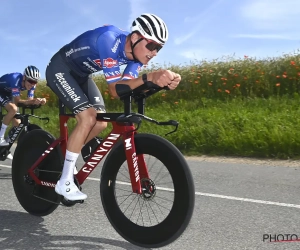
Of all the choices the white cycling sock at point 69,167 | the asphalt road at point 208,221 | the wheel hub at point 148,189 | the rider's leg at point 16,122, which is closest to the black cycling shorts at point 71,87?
the white cycling sock at point 69,167

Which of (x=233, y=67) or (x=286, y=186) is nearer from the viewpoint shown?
(x=286, y=186)

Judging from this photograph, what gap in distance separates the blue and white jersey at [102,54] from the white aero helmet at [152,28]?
9.3 inches

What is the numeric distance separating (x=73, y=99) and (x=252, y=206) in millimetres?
2273

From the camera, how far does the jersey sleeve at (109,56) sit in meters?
3.62

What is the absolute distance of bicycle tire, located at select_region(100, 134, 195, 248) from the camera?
329cm

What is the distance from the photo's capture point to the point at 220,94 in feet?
46.5

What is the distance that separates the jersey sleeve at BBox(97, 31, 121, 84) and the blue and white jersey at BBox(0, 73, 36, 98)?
479 cm

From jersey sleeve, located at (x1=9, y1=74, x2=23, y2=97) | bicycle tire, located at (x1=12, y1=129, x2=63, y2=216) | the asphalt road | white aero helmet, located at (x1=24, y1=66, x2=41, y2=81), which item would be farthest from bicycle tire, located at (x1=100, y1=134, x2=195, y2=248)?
jersey sleeve, located at (x1=9, y1=74, x2=23, y2=97)

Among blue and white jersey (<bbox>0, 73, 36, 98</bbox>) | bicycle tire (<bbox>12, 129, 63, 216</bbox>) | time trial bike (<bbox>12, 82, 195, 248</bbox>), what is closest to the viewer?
time trial bike (<bbox>12, 82, 195, 248</bbox>)

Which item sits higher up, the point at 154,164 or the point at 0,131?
the point at 0,131

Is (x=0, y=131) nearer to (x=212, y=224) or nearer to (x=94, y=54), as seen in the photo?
(x=94, y=54)

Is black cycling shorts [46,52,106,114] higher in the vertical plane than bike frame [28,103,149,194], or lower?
higher

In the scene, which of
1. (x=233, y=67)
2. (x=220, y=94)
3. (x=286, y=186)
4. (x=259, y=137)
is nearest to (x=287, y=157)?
(x=259, y=137)

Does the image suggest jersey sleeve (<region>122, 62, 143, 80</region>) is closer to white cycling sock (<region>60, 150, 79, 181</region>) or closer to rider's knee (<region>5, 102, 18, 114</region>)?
white cycling sock (<region>60, 150, 79, 181</region>)
